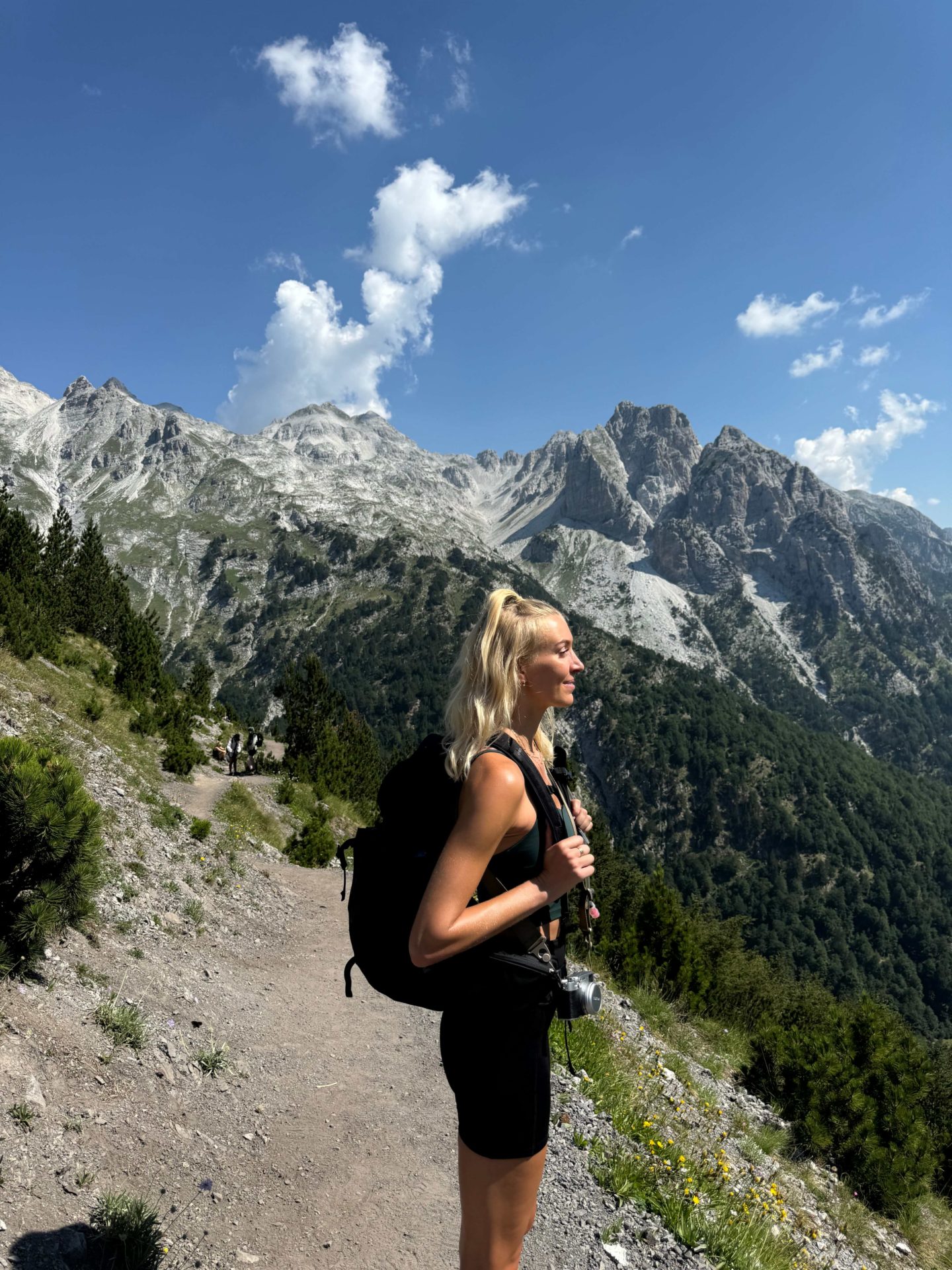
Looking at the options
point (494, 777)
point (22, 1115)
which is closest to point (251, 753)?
point (22, 1115)

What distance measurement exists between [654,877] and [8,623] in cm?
2191

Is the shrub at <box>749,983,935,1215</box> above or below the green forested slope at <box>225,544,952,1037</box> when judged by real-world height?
below

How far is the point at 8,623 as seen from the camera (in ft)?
63.0

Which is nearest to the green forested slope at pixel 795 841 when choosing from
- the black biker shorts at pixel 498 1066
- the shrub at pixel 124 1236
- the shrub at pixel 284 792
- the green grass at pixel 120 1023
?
the shrub at pixel 284 792

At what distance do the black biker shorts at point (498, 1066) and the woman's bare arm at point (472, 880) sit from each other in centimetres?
36

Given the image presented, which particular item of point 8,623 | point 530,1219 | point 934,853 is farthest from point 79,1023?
point 934,853

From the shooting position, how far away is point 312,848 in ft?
60.2

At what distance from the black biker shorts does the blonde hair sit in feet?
3.74

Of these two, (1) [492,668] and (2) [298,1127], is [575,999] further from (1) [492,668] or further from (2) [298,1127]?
(2) [298,1127]

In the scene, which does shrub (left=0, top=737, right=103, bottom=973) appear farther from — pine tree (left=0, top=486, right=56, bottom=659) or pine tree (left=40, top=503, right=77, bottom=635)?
pine tree (left=40, top=503, right=77, bottom=635)

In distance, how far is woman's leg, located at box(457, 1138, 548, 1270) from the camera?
290cm

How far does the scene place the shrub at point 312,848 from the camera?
18.0 m

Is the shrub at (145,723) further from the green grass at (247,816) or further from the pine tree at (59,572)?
the pine tree at (59,572)

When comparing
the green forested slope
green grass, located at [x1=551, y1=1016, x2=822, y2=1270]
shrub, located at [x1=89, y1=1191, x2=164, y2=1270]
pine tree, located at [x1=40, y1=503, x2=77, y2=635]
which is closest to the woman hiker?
shrub, located at [x1=89, y1=1191, x2=164, y2=1270]
